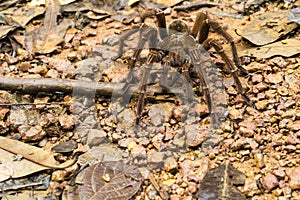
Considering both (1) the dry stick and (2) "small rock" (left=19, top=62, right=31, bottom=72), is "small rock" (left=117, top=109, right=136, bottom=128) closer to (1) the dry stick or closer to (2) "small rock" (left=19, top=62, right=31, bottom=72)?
(1) the dry stick

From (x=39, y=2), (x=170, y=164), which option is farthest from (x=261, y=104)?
(x=39, y=2)

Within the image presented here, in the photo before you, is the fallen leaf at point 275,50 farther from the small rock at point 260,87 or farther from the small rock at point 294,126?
the small rock at point 294,126

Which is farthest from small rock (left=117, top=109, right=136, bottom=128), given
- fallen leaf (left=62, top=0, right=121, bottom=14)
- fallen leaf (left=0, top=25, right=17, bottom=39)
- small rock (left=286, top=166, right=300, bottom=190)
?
fallen leaf (left=0, top=25, right=17, bottom=39)

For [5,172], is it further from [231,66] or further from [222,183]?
[231,66]

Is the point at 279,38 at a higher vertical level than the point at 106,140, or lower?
Result: higher

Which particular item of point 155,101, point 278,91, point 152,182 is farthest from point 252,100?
point 152,182

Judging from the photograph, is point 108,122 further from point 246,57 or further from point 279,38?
point 279,38
